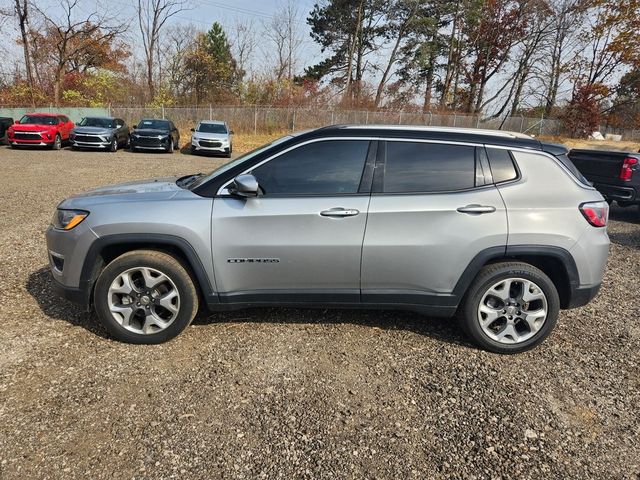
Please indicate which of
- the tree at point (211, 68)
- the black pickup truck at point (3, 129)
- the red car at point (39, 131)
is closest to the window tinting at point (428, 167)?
the red car at point (39, 131)

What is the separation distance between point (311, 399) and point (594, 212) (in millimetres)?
2587

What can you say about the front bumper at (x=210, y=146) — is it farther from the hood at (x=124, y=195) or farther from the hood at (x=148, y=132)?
the hood at (x=124, y=195)

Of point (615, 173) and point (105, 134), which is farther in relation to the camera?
point (105, 134)

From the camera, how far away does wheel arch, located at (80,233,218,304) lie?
10.2ft

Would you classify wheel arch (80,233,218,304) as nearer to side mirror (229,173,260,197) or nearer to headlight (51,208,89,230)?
headlight (51,208,89,230)

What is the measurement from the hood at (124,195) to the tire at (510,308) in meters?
2.57

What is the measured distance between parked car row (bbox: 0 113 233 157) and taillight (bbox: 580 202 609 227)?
18.0 m

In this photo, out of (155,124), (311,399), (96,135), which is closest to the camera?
(311,399)

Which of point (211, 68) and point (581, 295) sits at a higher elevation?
point (211, 68)

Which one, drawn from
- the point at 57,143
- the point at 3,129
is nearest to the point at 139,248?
the point at 57,143

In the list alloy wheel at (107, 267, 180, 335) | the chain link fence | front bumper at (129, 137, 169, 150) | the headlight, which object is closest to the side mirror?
alloy wheel at (107, 267, 180, 335)

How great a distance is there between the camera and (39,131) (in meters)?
17.8

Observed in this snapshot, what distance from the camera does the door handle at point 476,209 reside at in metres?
3.12

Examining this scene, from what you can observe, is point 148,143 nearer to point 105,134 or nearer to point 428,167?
point 105,134
